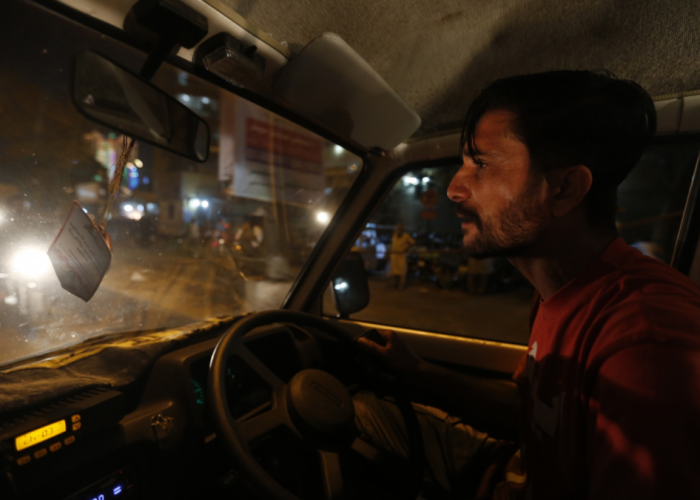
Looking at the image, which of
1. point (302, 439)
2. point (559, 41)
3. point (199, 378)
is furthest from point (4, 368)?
point (559, 41)

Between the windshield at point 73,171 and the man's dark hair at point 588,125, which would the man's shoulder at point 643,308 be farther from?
the windshield at point 73,171

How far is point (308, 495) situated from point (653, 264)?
57.0 inches

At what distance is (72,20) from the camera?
1240mm

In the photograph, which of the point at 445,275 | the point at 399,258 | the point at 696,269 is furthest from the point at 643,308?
the point at 445,275

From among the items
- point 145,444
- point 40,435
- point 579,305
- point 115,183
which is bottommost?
point 145,444

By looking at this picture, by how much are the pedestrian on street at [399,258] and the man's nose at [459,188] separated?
9.48m

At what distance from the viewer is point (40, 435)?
107cm

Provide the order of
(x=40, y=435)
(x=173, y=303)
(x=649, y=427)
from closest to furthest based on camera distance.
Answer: (x=649, y=427) → (x=40, y=435) → (x=173, y=303)

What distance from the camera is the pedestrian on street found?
11078 mm

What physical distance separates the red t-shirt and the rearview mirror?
1526 mm

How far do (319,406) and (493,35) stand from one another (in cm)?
158

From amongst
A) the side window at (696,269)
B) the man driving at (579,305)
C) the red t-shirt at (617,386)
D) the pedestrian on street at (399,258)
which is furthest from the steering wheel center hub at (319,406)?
the pedestrian on street at (399,258)

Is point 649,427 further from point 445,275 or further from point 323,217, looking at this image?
point 445,275

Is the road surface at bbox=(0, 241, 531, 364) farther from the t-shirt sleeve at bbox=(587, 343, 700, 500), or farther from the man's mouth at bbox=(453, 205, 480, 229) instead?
the t-shirt sleeve at bbox=(587, 343, 700, 500)
